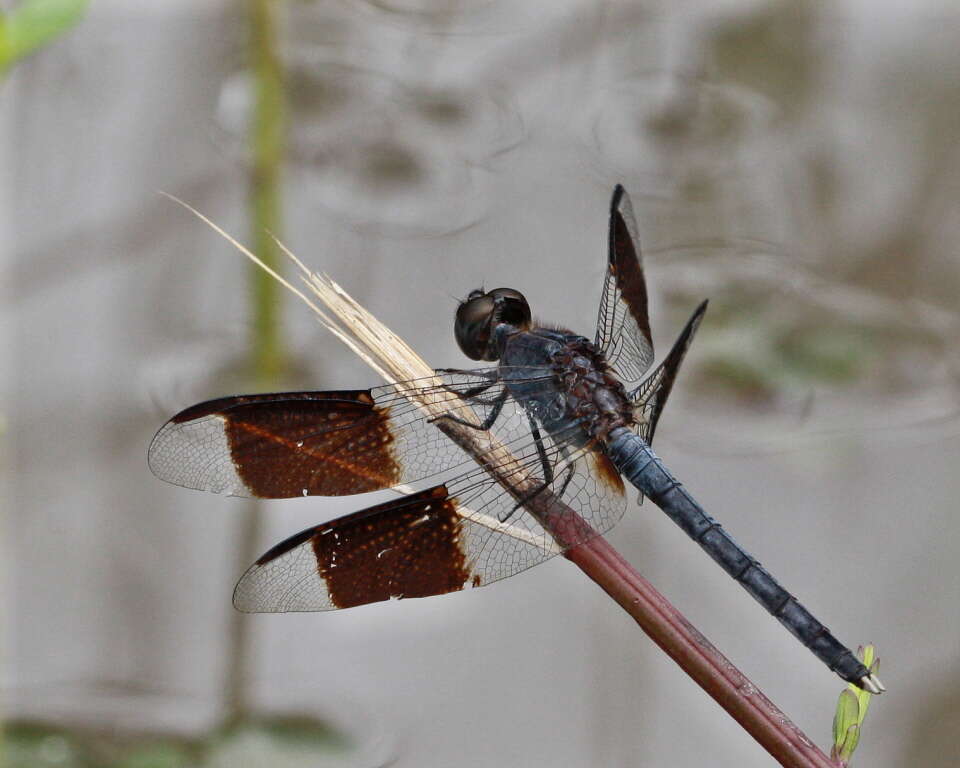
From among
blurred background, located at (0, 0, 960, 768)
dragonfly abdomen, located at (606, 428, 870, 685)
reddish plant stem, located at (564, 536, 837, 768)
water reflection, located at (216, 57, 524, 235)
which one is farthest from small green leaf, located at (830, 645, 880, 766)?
water reflection, located at (216, 57, 524, 235)

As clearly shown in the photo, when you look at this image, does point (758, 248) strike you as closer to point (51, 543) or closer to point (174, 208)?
point (174, 208)

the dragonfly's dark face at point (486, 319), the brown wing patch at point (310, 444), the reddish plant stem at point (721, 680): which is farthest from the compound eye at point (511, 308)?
the reddish plant stem at point (721, 680)

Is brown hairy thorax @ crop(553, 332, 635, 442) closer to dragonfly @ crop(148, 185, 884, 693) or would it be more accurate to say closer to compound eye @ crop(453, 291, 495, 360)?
dragonfly @ crop(148, 185, 884, 693)

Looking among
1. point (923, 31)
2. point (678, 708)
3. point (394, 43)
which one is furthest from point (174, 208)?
point (923, 31)

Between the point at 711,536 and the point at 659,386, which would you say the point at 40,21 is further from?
the point at 711,536

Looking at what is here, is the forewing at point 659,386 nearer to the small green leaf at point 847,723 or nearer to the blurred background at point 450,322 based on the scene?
the small green leaf at point 847,723

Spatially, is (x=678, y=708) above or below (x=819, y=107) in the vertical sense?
below
